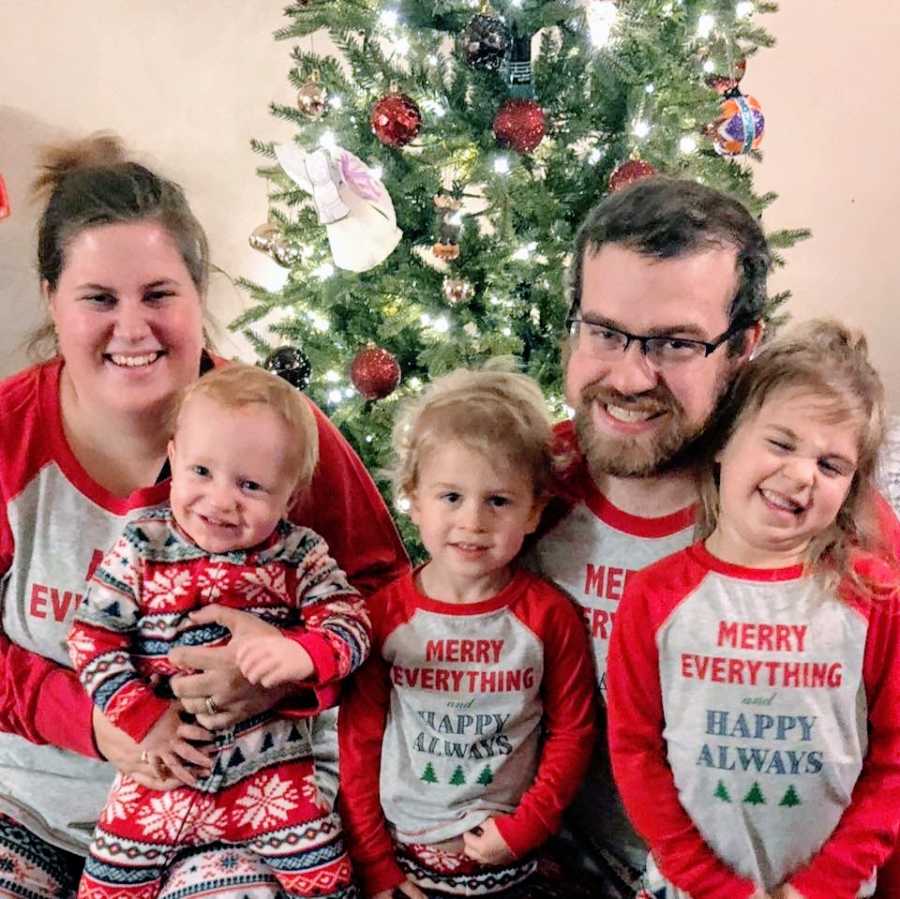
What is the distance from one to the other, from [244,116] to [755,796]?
2.73 meters

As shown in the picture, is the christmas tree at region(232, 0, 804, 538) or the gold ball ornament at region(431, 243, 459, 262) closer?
the christmas tree at region(232, 0, 804, 538)

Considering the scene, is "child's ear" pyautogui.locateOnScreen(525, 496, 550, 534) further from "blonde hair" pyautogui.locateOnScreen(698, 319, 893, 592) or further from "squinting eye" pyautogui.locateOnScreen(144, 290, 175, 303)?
"squinting eye" pyautogui.locateOnScreen(144, 290, 175, 303)

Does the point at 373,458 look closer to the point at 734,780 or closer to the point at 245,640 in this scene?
the point at 245,640

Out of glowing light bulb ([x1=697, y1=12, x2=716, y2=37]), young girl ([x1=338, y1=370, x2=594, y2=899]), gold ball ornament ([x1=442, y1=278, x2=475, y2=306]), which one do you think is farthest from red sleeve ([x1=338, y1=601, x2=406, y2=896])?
glowing light bulb ([x1=697, y1=12, x2=716, y2=37])

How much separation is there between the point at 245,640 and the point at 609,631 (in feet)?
1.73

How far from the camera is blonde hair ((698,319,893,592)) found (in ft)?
3.70

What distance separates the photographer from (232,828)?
4.08 feet

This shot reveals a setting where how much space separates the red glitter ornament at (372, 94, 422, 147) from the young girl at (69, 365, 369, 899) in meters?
0.86

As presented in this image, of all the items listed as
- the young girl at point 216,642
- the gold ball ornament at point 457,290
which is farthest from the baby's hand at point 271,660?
the gold ball ornament at point 457,290

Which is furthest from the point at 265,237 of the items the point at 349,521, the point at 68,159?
the point at 349,521

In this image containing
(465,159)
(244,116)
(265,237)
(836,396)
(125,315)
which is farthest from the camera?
(244,116)

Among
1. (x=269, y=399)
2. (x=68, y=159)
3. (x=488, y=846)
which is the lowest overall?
(x=488, y=846)

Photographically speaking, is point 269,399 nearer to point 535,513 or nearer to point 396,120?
point 535,513

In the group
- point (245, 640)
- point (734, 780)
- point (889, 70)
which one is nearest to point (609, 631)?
point (734, 780)
